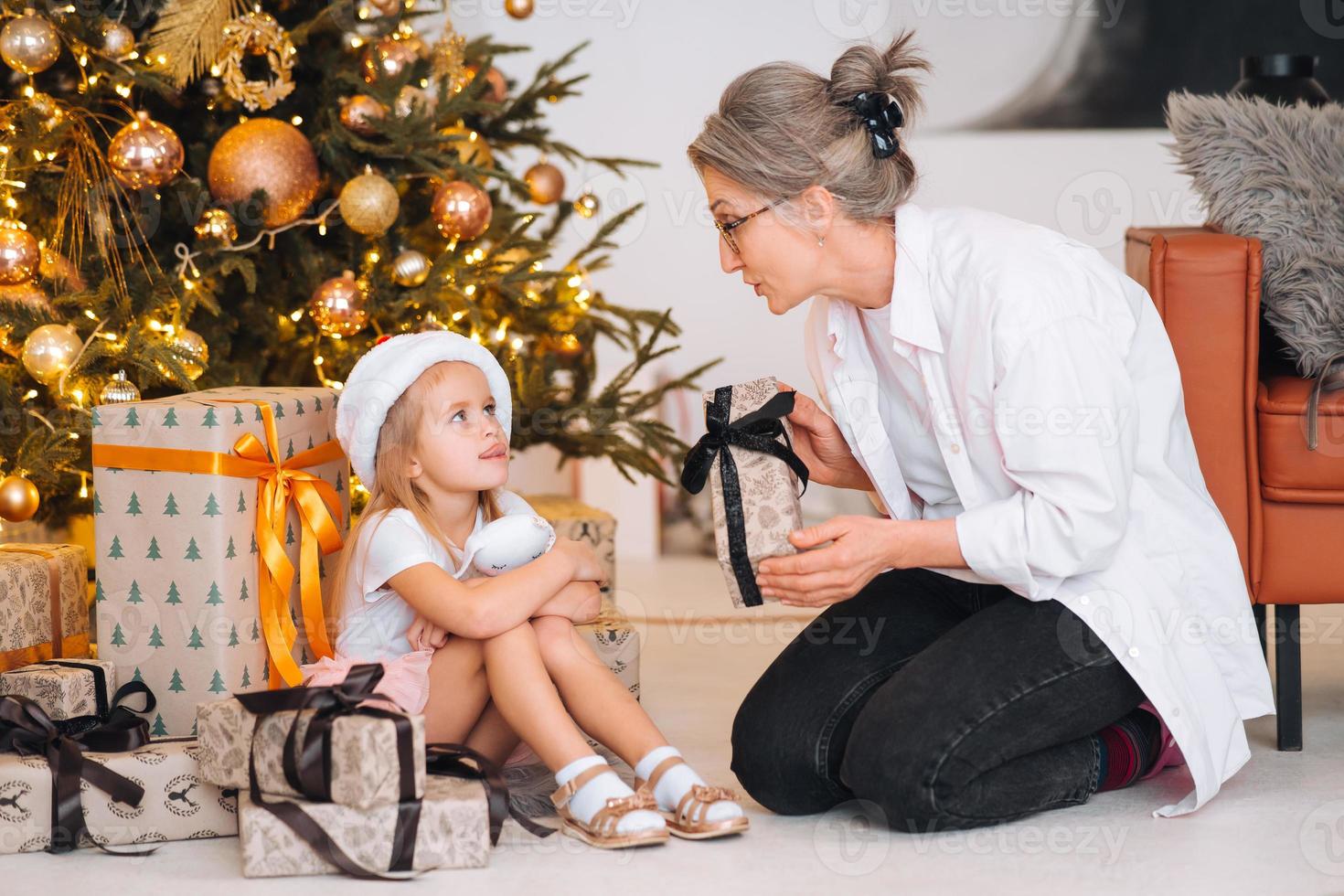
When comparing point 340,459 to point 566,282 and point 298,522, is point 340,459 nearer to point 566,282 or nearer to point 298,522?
point 298,522

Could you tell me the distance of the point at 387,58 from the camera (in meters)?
2.30

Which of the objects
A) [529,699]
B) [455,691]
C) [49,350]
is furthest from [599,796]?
[49,350]

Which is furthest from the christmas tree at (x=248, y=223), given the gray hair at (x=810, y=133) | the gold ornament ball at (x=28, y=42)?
the gray hair at (x=810, y=133)

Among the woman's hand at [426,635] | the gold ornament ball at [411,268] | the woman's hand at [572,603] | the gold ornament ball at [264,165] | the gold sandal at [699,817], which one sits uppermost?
the gold ornament ball at [264,165]

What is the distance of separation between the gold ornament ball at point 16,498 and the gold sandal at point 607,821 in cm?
102

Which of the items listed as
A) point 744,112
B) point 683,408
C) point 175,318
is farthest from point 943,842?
point 683,408

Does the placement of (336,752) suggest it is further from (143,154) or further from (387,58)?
(387,58)

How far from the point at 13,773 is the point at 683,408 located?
2.35 metres

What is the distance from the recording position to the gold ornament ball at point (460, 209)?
2.27 meters

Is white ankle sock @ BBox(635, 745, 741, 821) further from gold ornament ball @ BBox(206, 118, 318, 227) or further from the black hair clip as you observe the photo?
gold ornament ball @ BBox(206, 118, 318, 227)

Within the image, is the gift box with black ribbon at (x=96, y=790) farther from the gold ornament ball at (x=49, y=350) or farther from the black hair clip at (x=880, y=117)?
the black hair clip at (x=880, y=117)

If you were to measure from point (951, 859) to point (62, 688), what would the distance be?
1114 mm

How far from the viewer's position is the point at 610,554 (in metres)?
2.41

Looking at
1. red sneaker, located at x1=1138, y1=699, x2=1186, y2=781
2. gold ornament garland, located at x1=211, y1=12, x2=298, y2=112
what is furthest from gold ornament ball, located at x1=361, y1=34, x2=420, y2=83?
red sneaker, located at x1=1138, y1=699, x2=1186, y2=781
